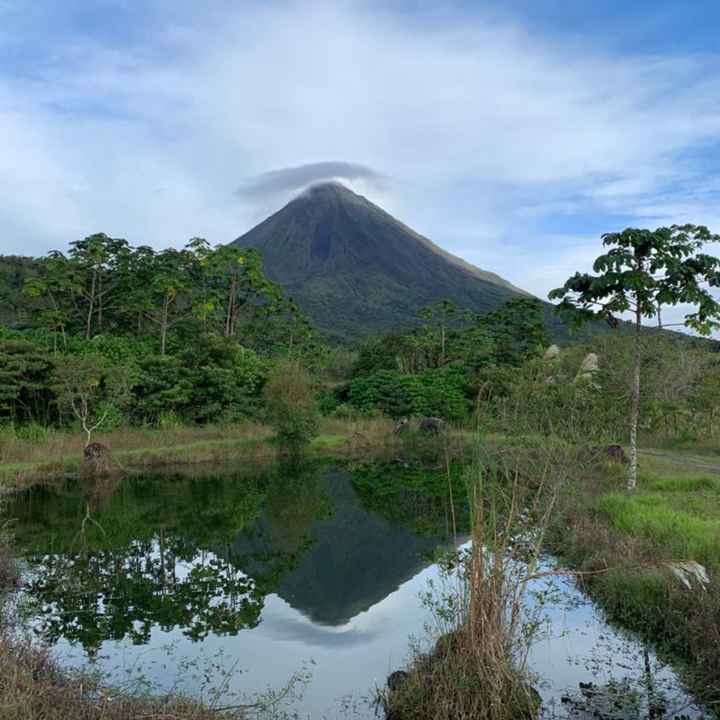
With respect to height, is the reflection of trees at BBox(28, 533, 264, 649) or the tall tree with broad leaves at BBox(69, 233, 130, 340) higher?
the tall tree with broad leaves at BBox(69, 233, 130, 340)

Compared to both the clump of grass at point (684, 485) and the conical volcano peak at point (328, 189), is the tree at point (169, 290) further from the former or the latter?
the conical volcano peak at point (328, 189)

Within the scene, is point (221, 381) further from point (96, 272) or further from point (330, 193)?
point (330, 193)

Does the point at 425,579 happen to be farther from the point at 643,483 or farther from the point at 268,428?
the point at 268,428

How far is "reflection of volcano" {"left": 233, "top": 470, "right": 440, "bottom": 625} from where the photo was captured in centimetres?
895

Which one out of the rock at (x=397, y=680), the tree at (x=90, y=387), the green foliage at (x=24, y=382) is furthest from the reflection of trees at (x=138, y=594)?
the green foliage at (x=24, y=382)

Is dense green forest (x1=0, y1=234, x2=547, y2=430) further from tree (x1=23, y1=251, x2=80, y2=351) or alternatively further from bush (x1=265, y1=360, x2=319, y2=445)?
bush (x1=265, y1=360, x2=319, y2=445)

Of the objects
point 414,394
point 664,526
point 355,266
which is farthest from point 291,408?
point 355,266

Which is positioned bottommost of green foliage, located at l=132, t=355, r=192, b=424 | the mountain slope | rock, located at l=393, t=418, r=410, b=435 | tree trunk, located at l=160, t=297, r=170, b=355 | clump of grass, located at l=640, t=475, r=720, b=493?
rock, located at l=393, t=418, r=410, b=435

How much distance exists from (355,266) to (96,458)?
57412 millimetres

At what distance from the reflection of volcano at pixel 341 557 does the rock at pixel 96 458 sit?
17.0ft

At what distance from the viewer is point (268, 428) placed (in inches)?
895

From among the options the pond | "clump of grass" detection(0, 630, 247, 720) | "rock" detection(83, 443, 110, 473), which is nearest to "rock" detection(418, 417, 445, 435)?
the pond

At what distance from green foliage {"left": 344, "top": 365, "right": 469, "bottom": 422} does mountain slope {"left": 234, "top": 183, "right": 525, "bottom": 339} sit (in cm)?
2065

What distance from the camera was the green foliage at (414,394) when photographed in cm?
2641
